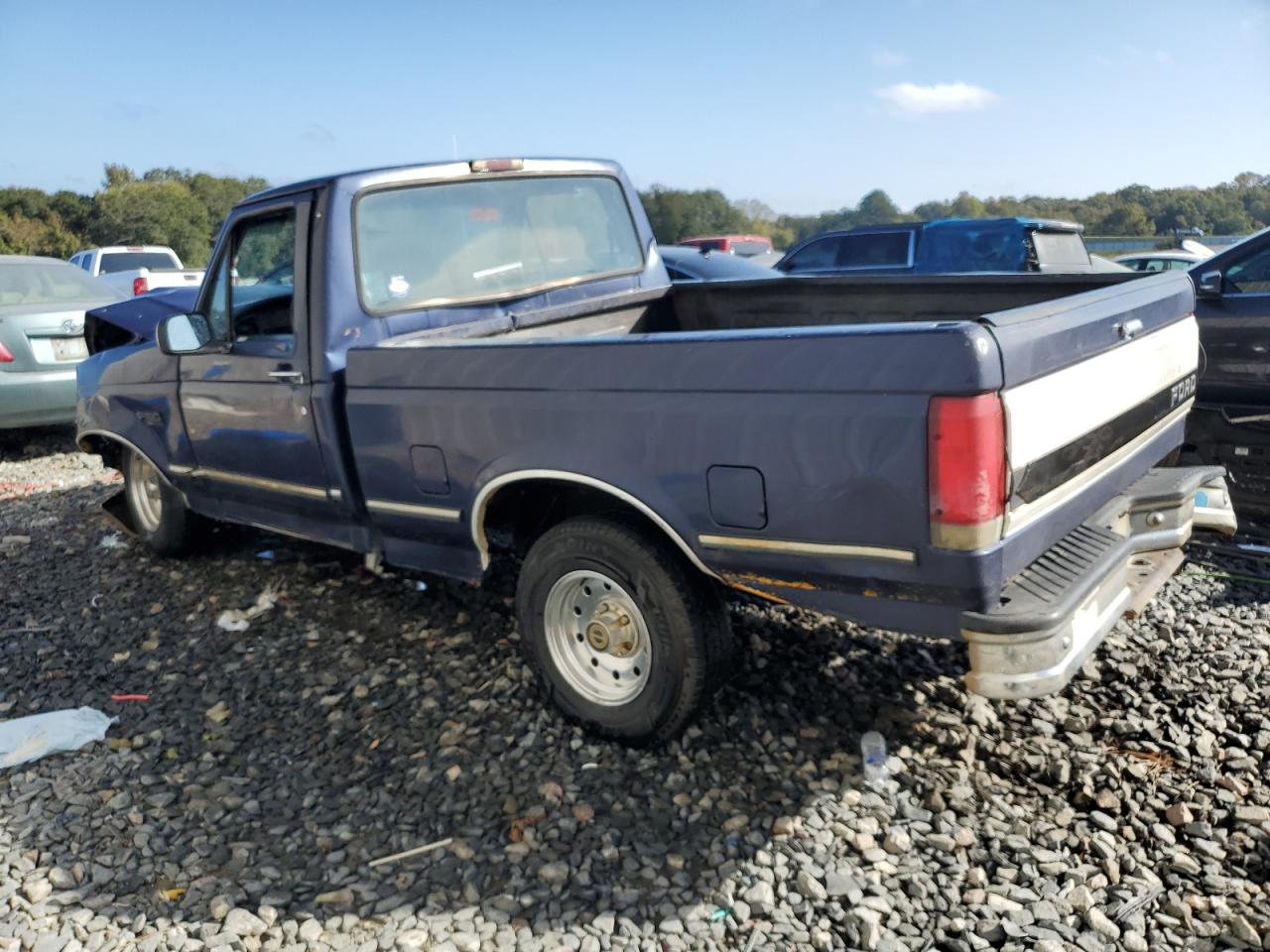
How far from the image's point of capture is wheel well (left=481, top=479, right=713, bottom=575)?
317 cm

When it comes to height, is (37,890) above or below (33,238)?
below

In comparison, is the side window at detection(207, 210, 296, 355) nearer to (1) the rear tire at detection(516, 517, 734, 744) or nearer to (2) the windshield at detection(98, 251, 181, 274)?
(1) the rear tire at detection(516, 517, 734, 744)

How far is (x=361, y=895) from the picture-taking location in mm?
2707

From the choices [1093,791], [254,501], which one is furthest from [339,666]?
[1093,791]

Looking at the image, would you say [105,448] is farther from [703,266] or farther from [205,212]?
[205,212]

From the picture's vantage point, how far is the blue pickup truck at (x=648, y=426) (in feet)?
8.03

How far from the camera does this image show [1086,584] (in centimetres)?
265

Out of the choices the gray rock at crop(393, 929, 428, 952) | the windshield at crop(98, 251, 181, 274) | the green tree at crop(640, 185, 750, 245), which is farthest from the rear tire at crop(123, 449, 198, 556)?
the green tree at crop(640, 185, 750, 245)

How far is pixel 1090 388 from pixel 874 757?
135 centimetres

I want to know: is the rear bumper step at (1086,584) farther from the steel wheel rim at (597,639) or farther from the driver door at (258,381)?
the driver door at (258,381)

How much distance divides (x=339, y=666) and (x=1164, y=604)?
3.57m

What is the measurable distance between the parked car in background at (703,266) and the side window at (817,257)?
143 centimetres

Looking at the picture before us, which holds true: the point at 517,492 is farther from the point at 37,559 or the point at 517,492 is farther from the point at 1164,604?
the point at 37,559

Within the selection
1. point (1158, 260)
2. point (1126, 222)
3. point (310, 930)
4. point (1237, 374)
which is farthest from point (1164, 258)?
point (310, 930)
